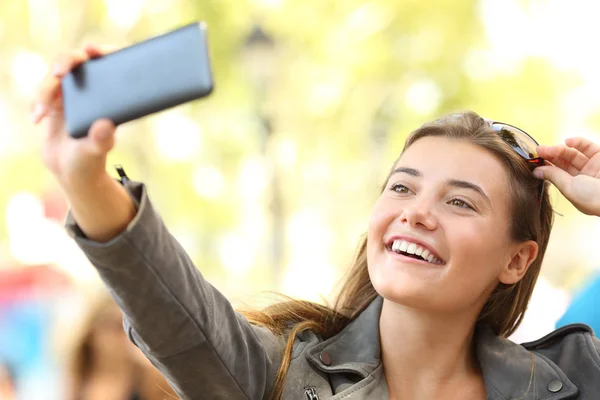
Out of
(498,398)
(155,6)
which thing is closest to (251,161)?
(155,6)

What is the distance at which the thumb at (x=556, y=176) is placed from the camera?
323 cm

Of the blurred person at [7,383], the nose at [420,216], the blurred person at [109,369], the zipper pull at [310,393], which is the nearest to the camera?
the zipper pull at [310,393]

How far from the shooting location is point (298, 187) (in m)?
15.3

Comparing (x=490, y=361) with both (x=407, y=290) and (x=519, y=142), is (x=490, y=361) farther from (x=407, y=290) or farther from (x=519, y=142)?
(x=519, y=142)

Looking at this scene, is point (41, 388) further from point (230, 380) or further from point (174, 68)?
point (174, 68)

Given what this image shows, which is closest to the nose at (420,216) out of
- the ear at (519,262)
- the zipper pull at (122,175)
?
the ear at (519,262)

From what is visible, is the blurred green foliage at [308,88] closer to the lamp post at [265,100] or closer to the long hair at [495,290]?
the lamp post at [265,100]

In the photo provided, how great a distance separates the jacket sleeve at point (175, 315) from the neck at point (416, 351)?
493 mm

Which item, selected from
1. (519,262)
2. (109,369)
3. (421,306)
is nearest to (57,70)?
(421,306)

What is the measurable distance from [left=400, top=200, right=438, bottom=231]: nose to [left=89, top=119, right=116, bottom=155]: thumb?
1105 mm

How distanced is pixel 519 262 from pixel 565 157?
415mm

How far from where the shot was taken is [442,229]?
9.49 feet

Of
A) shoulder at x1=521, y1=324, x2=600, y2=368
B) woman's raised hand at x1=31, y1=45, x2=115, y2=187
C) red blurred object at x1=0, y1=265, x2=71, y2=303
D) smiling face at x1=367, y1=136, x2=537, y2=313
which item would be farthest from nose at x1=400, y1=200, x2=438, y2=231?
red blurred object at x1=0, y1=265, x2=71, y2=303

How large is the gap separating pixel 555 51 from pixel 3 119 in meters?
8.00
